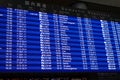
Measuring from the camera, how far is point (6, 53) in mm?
1847

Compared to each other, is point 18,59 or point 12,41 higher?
point 12,41

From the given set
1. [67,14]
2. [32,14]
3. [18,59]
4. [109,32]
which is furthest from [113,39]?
[18,59]

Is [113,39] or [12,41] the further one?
[113,39]

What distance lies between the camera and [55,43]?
6.86 feet

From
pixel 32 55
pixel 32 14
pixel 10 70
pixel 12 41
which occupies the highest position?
pixel 32 14

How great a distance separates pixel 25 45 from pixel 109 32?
0.99 metres

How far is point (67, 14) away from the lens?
2.26 metres

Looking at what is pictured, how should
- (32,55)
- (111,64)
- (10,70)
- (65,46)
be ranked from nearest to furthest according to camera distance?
(10,70)
(32,55)
(65,46)
(111,64)

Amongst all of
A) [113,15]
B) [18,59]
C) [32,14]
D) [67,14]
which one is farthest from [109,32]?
[18,59]

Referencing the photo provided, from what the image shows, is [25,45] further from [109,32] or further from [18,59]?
[109,32]

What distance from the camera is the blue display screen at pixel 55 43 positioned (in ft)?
6.21

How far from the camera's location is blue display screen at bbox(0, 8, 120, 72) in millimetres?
1894

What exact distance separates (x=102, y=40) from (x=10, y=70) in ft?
3.42

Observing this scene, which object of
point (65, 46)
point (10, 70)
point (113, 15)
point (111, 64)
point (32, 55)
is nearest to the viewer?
point (10, 70)
